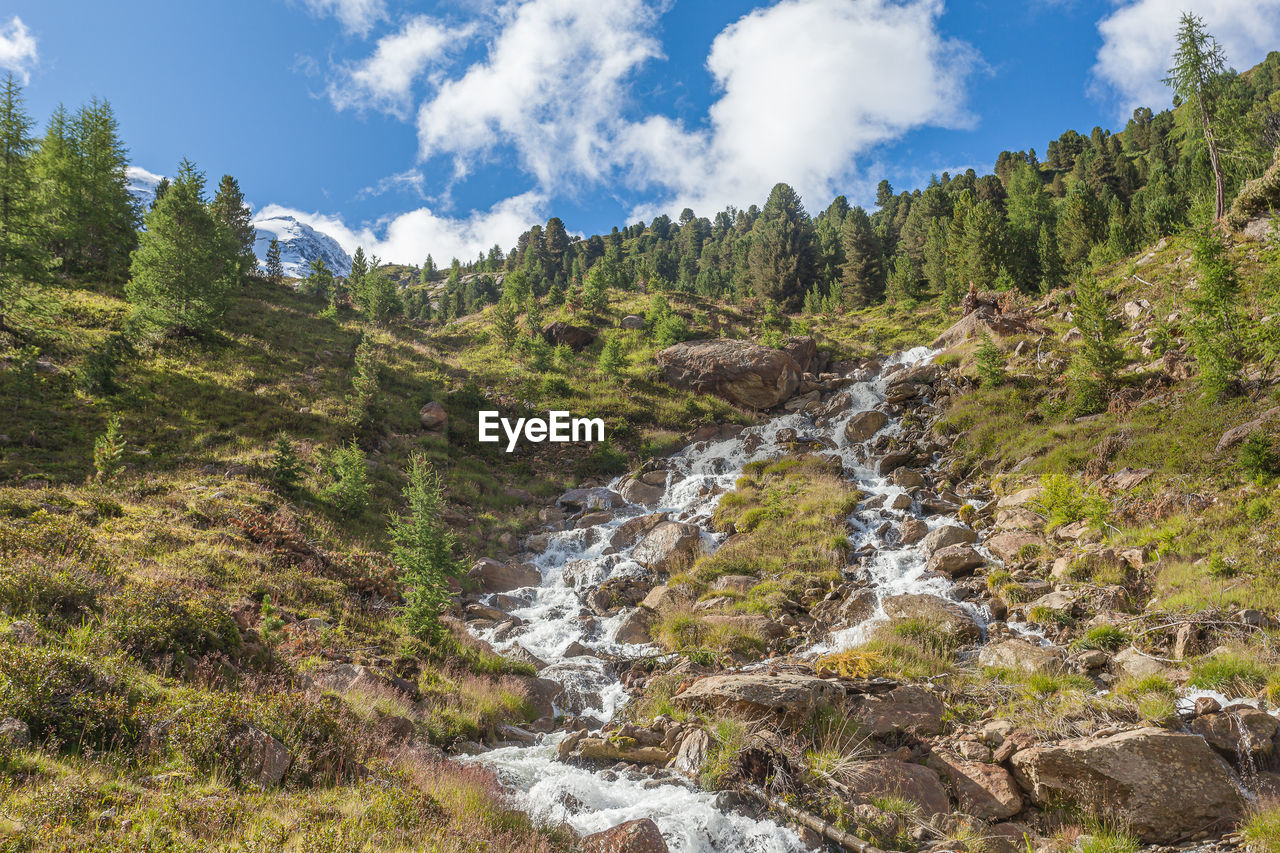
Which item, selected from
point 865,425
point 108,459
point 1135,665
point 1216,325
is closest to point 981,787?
point 1135,665

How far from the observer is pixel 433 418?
3048 centimetres

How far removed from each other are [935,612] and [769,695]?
6.40 m

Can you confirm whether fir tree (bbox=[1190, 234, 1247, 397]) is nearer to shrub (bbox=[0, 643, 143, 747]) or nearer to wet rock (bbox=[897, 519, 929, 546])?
wet rock (bbox=[897, 519, 929, 546])

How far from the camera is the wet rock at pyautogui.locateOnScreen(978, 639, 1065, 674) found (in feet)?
31.7

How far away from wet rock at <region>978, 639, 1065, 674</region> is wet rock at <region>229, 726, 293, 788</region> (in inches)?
451

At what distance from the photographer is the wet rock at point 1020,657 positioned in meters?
9.67

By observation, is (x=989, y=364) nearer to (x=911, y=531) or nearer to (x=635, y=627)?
(x=911, y=531)

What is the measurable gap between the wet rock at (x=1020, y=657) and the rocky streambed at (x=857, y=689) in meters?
0.04

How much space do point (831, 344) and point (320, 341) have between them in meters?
36.9

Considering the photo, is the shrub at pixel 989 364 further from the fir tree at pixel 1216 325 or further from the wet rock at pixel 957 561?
the wet rock at pixel 957 561

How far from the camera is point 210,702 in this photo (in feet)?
20.4

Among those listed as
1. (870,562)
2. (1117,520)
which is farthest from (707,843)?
(1117,520)

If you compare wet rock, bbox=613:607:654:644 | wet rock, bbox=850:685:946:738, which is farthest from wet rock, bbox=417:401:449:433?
wet rock, bbox=850:685:946:738

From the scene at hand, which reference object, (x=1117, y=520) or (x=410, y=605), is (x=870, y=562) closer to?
(x=1117, y=520)
